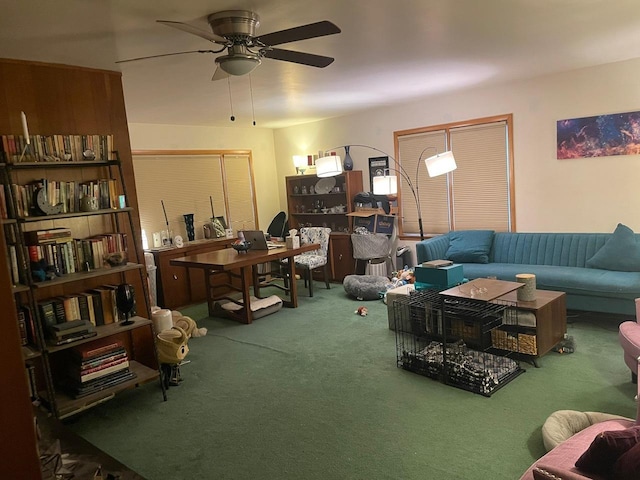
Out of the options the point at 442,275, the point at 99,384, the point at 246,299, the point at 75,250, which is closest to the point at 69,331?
the point at 99,384

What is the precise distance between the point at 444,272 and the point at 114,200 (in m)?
2.66

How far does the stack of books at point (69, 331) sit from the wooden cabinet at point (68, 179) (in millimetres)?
34

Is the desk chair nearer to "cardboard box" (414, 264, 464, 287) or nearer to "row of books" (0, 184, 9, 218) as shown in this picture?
"cardboard box" (414, 264, 464, 287)

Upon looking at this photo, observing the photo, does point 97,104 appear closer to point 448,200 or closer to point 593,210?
point 448,200

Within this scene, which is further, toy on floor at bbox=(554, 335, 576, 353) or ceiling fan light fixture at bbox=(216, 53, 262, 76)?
toy on floor at bbox=(554, 335, 576, 353)

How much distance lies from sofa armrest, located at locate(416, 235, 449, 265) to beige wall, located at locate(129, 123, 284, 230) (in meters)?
3.19

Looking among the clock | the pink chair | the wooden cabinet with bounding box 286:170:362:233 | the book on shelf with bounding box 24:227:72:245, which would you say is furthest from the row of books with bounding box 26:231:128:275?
the wooden cabinet with bounding box 286:170:362:233

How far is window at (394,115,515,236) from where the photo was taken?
18.3 feet

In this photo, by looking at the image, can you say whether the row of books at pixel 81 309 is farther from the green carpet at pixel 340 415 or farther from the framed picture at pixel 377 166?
the framed picture at pixel 377 166

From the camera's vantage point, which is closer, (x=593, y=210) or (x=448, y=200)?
(x=593, y=210)

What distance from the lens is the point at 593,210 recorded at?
16.3ft

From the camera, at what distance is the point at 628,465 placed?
140cm

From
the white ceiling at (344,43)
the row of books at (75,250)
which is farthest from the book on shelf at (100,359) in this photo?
the white ceiling at (344,43)

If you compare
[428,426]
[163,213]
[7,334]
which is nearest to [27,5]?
→ [7,334]
